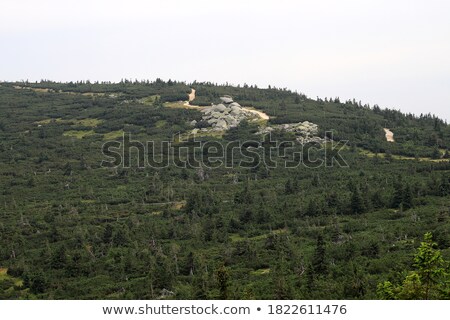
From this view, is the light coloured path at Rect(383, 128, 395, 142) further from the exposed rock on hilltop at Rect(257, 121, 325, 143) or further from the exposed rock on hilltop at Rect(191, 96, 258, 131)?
the exposed rock on hilltop at Rect(191, 96, 258, 131)

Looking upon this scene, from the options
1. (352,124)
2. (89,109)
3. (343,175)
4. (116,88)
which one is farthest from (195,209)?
(116,88)

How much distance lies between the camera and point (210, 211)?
278ft

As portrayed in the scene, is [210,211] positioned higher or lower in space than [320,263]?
lower

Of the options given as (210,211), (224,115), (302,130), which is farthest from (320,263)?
(224,115)

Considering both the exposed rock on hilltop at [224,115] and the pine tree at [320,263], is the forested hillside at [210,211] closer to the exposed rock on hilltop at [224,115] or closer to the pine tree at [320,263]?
the pine tree at [320,263]

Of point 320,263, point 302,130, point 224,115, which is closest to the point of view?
point 320,263

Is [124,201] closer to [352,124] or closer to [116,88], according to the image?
[352,124]

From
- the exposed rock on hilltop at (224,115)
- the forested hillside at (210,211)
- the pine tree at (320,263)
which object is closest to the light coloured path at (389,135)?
the forested hillside at (210,211)

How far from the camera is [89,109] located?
158 meters

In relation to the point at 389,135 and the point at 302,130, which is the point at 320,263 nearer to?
the point at 302,130

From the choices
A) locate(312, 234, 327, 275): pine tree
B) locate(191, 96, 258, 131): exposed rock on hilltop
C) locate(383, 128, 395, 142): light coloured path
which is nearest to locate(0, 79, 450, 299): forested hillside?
locate(312, 234, 327, 275): pine tree

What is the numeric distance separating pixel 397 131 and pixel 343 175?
141 ft

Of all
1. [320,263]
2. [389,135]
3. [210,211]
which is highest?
[389,135]

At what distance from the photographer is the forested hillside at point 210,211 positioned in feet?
179
